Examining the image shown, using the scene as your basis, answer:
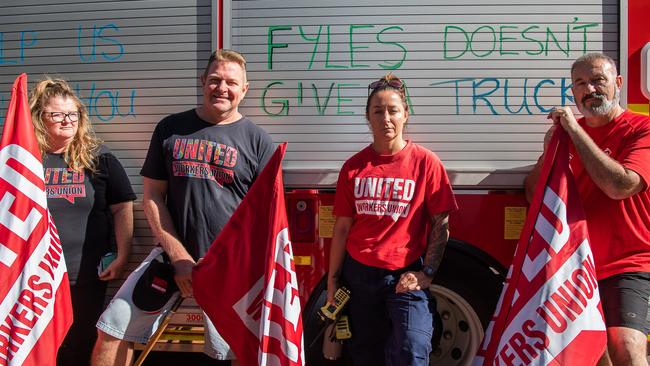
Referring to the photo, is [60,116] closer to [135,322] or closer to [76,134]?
[76,134]

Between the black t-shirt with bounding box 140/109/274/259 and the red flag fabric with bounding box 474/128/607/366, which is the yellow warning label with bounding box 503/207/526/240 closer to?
the red flag fabric with bounding box 474/128/607/366

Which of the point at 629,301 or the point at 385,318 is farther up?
the point at 629,301

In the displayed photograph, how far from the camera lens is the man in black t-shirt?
2.90m

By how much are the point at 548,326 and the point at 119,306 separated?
2050 millimetres

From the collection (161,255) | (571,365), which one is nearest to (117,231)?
(161,255)

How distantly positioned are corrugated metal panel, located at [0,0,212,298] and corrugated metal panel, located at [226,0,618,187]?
0.35 m

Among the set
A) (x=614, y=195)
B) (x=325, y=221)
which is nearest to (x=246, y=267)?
(x=325, y=221)

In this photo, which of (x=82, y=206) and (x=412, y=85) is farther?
(x=412, y=85)

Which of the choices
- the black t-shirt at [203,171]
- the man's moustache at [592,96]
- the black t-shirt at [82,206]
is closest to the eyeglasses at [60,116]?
the black t-shirt at [82,206]

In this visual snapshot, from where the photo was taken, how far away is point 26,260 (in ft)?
9.33

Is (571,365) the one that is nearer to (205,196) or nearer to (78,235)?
(205,196)

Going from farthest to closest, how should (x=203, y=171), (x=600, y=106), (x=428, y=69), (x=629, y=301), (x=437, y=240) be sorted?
(x=428, y=69) < (x=203, y=171) < (x=437, y=240) < (x=600, y=106) < (x=629, y=301)

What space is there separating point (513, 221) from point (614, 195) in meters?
→ 0.83

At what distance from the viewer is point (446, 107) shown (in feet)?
11.1
